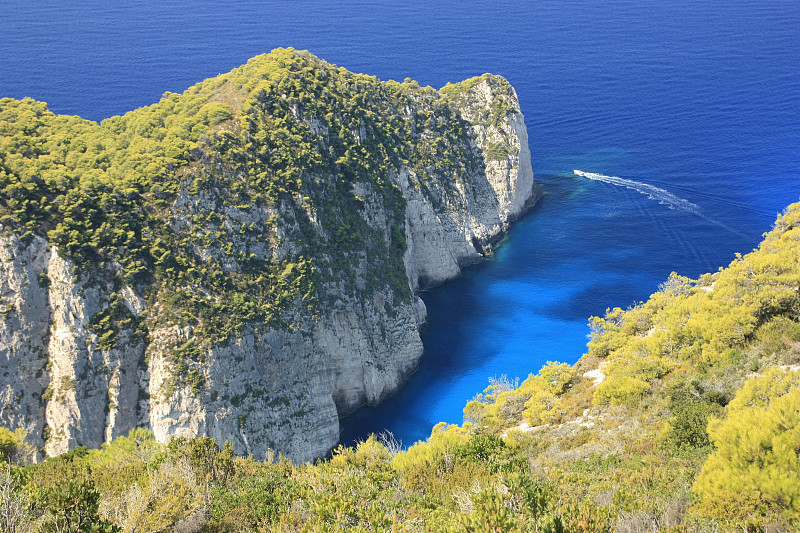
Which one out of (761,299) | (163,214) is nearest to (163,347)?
(163,214)

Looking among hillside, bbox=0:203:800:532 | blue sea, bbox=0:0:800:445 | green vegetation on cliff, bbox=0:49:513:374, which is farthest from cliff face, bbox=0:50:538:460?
blue sea, bbox=0:0:800:445

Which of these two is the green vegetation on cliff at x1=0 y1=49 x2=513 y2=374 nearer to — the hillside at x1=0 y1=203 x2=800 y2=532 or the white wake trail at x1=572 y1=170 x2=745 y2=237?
the hillside at x1=0 y1=203 x2=800 y2=532

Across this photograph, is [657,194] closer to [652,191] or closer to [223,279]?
[652,191]

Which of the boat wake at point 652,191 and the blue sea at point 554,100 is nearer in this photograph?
the blue sea at point 554,100

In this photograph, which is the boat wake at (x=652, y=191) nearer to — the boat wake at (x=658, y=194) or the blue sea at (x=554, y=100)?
the boat wake at (x=658, y=194)

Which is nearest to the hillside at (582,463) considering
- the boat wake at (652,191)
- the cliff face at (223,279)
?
the cliff face at (223,279)

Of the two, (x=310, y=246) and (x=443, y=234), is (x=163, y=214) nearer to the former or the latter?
(x=310, y=246)
